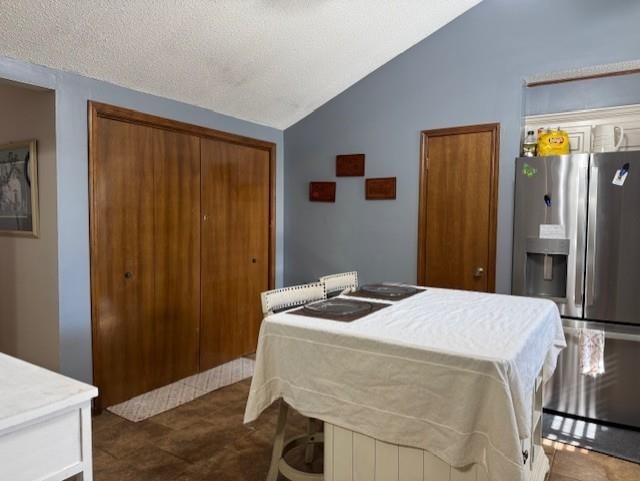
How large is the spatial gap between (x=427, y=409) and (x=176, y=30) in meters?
2.37

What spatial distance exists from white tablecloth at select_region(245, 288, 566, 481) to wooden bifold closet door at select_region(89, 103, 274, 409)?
1608 mm

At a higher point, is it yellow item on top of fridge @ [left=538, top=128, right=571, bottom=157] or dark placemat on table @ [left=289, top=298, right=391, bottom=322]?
yellow item on top of fridge @ [left=538, top=128, right=571, bottom=157]

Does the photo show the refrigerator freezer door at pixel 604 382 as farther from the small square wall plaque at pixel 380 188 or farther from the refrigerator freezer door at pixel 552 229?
the small square wall plaque at pixel 380 188

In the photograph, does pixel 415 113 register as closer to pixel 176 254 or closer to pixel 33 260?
pixel 176 254

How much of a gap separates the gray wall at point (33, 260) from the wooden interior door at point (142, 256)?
0.22 meters

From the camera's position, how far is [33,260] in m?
2.73

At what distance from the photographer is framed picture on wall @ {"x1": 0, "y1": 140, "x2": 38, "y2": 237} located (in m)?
2.66

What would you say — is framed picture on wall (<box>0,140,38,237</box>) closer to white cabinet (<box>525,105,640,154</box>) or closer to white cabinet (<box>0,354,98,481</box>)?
white cabinet (<box>0,354,98,481</box>)

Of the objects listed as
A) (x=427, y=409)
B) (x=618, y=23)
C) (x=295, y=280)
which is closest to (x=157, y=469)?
(x=427, y=409)

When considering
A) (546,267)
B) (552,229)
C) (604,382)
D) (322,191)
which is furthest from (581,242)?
(322,191)

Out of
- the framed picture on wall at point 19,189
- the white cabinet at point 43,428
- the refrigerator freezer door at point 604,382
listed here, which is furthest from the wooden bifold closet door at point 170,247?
the refrigerator freezer door at point 604,382

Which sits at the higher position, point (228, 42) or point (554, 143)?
point (228, 42)

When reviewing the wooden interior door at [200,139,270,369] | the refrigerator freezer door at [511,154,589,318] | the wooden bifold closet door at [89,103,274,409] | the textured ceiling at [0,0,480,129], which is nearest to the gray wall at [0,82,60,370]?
the wooden bifold closet door at [89,103,274,409]

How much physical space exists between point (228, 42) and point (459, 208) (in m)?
2.00
